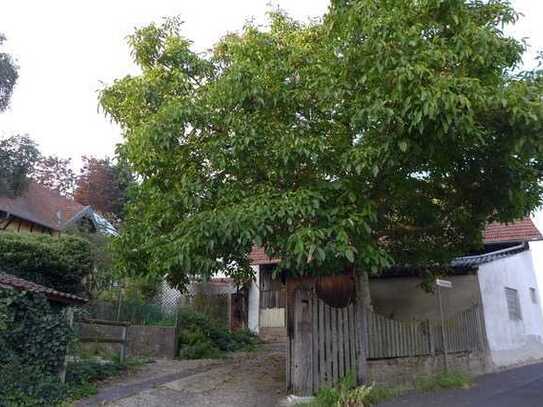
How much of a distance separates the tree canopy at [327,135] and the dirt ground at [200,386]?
208 cm

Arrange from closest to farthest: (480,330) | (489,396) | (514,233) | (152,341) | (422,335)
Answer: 1. (489,396)
2. (422,335)
3. (480,330)
4. (152,341)
5. (514,233)

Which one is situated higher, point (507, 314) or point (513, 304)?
point (513, 304)

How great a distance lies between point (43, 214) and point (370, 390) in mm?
19408

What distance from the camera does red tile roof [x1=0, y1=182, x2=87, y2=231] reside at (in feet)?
73.2

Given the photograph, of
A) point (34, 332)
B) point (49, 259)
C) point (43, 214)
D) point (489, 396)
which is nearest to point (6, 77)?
point (49, 259)

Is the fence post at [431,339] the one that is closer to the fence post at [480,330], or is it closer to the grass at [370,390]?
the grass at [370,390]

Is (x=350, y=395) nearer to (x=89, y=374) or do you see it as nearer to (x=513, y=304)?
(x=89, y=374)

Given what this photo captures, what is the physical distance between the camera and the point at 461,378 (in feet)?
36.2

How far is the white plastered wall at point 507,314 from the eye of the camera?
1437 cm

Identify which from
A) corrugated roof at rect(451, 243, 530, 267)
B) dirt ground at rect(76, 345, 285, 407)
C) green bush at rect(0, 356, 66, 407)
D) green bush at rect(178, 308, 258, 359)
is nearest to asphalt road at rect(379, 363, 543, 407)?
dirt ground at rect(76, 345, 285, 407)

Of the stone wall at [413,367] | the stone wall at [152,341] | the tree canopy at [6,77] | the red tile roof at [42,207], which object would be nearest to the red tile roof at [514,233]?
the stone wall at [413,367]

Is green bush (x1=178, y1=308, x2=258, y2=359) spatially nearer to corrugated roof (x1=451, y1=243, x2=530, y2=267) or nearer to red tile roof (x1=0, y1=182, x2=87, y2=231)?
corrugated roof (x1=451, y1=243, x2=530, y2=267)

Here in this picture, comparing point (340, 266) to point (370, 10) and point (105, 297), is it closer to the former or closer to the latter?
point (370, 10)

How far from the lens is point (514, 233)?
682 inches
